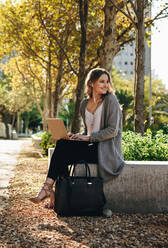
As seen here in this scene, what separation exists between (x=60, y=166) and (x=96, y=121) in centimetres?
79

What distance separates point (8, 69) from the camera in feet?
95.6

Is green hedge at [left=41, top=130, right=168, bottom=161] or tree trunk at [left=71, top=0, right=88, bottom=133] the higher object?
tree trunk at [left=71, top=0, right=88, bottom=133]

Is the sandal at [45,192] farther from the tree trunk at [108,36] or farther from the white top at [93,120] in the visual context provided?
the tree trunk at [108,36]

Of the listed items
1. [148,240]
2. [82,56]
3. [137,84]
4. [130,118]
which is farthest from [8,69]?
[148,240]

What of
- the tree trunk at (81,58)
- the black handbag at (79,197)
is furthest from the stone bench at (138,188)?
the tree trunk at (81,58)

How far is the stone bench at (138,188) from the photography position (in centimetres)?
500

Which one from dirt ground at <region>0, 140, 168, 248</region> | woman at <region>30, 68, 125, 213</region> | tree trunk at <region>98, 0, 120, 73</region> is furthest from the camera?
tree trunk at <region>98, 0, 120, 73</region>

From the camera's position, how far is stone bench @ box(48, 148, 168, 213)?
16.4ft

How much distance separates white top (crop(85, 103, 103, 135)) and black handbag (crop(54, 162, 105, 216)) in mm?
797

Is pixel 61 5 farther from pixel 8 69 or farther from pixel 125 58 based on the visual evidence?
pixel 125 58

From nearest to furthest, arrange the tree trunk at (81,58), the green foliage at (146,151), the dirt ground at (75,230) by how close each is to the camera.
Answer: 1. the dirt ground at (75,230)
2. the green foliage at (146,151)
3. the tree trunk at (81,58)

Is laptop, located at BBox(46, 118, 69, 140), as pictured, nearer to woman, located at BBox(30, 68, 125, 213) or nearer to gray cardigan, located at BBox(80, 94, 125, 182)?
woman, located at BBox(30, 68, 125, 213)

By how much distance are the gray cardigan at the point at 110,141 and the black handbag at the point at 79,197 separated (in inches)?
10.2

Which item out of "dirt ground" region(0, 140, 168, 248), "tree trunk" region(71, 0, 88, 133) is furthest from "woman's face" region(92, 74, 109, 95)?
"tree trunk" region(71, 0, 88, 133)
